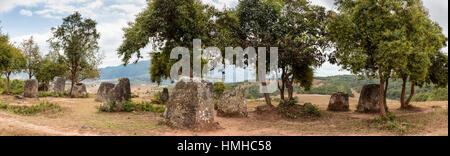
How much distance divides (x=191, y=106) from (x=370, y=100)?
41.2 ft

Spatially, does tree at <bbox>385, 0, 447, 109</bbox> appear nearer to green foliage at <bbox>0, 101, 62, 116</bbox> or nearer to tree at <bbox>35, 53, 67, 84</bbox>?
green foliage at <bbox>0, 101, 62, 116</bbox>

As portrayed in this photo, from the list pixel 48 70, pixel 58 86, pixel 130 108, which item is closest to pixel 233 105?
pixel 130 108

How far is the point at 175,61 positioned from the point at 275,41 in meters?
7.35

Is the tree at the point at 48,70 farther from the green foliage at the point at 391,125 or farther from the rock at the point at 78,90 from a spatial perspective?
the green foliage at the point at 391,125

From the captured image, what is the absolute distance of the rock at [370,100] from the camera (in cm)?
1808

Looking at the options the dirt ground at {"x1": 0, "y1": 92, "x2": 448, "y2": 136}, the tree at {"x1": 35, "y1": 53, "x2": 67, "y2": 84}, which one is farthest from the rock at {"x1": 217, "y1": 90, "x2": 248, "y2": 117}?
the tree at {"x1": 35, "y1": 53, "x2": 67, "y2": 84}

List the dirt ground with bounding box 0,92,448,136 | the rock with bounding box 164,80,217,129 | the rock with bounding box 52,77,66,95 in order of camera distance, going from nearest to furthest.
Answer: the dirt ground with bounding box 0,92,448,136 < the rock with bounding box 164,80,217,129 < the rock with bounding box 52,77,66,95

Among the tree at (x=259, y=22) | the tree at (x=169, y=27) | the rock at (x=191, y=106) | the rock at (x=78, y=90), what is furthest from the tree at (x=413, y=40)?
the rock at (x=78, y=90)

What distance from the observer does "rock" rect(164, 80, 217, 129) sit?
1186 centimetres

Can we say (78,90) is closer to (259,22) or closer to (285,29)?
(259,22)

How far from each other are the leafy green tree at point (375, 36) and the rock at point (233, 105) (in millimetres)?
6011

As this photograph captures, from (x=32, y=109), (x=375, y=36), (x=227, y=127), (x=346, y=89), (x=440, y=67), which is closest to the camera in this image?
(x=375, y=36)

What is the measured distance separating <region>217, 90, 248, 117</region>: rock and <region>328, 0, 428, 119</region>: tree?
5.99m

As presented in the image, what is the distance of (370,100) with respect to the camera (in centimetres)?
1823
